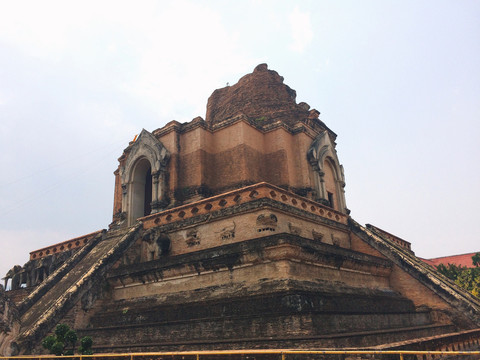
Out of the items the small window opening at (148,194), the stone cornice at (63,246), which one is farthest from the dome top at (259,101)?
the stone cornice at (63,246)

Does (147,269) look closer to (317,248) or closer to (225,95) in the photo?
(317,248)

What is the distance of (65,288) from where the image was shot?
41.7 feet

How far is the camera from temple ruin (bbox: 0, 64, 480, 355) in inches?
357

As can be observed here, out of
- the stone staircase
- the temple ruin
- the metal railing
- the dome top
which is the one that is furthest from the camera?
the dome top

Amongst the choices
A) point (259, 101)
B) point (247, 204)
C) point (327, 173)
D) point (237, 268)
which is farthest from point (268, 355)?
point (259, 101)

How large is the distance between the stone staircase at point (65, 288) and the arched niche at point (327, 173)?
778 centimetres

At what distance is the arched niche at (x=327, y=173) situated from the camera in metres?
17.6

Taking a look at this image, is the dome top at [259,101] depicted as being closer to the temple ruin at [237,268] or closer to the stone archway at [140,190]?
the temple ruin at [237,268]

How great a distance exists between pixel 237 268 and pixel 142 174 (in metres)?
10.5

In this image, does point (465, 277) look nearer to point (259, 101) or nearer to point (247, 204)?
point (259, 101)

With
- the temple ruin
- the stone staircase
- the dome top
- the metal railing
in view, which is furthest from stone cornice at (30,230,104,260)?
the metal railing

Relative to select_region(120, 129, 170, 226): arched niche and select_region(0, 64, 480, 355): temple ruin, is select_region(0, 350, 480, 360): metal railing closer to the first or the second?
select_region(0, 64, 480, 355): temple ruin

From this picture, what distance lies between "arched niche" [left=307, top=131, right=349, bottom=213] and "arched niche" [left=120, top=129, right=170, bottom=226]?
6.45 metres

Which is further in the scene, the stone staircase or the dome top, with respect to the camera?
the dome top
